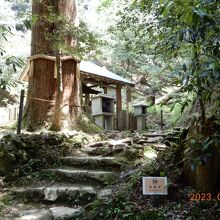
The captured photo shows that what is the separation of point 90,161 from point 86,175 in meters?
0.50

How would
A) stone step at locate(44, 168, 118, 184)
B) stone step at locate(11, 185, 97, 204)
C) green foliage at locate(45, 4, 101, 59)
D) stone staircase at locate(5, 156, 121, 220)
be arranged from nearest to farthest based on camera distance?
stone staircase at locate(5, 156, 121, 220) < stone step at locate(11, 185, 97, 204) < stone step at locate(44, 168, 118, 184) < green foliage at locate(45, 4, 101, 59)

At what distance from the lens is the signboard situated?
402 centimetres

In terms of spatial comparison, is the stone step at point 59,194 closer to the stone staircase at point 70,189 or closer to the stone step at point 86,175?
the stone staircase at point 70,189

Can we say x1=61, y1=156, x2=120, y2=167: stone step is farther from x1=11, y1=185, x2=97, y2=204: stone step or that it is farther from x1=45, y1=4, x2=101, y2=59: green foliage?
x1=45, y1=4, x2=101, y2=59: green foliage

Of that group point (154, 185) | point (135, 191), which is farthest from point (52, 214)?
point (154, 185)

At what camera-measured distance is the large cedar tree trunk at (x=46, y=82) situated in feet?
26.1

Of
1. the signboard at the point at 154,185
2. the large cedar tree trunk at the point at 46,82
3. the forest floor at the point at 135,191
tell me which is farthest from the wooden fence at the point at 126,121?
the signboard at the point at 154,185

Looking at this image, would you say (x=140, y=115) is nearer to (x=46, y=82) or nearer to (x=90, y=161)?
(x=46, y=82)

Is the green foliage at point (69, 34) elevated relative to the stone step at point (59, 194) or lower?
elevated

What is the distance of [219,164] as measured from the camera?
157 inches

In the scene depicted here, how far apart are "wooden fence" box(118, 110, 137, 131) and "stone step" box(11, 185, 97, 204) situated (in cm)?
840

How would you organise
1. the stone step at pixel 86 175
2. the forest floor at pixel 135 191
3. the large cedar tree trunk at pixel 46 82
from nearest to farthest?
the forest floor at pixel 135 191 → the stone step at pixel 86 175 → the large cedar tree trunk at pixel 46 82
